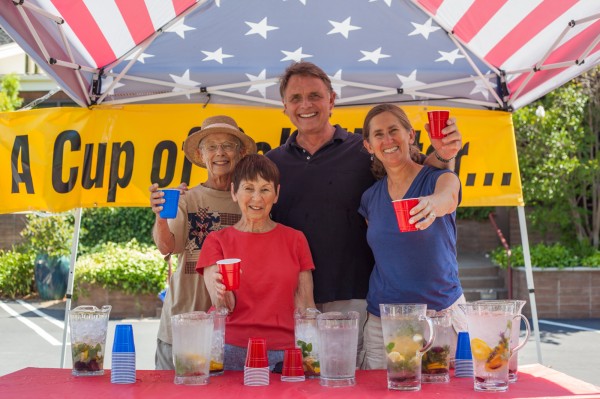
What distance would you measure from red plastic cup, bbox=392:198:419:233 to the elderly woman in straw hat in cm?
125

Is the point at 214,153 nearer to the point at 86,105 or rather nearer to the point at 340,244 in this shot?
the point at 340,244

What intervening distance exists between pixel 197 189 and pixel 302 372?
144cm

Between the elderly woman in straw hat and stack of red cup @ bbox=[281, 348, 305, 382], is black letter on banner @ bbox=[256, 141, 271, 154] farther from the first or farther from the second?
stack of red cup @ bbox=[281, 348, 305, 382]

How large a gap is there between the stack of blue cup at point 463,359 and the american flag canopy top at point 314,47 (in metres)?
2.54

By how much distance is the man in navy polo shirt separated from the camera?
370 centimetres

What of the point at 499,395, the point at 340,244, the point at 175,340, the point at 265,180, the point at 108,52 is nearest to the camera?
the point at 499,395

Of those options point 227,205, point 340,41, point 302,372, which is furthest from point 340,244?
point 340,41

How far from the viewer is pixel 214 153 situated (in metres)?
3.78

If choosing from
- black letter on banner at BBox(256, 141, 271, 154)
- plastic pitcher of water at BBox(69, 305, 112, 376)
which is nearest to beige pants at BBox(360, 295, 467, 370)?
plastic pitcher of water at BBox(69, 305, 112, 376)

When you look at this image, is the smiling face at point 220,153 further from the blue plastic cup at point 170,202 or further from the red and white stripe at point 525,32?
the red and white stripe at point 525,32

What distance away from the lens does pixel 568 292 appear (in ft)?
39.7

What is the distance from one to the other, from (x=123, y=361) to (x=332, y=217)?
1364 millimetres

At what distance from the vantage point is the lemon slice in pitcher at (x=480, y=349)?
2.42 m

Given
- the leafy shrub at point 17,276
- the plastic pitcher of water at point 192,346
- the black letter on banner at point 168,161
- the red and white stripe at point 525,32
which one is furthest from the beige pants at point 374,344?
the leafy shrub at point 17,276
